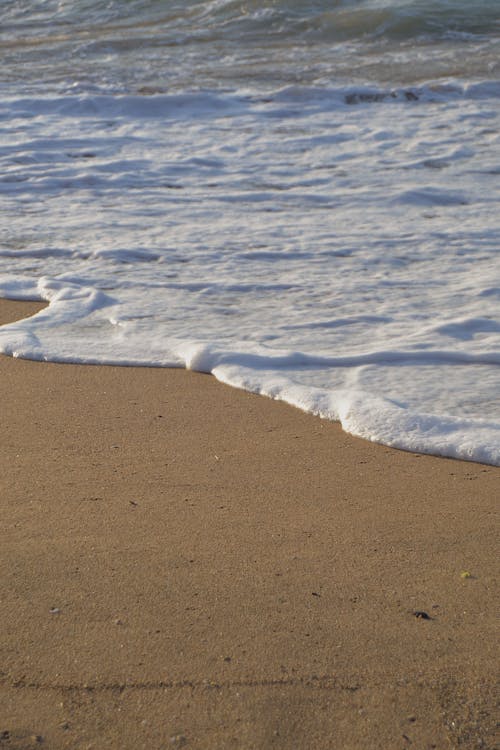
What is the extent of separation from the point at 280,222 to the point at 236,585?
3653 millimetres

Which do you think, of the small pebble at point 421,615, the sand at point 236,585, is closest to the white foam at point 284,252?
the sand at point 236,585

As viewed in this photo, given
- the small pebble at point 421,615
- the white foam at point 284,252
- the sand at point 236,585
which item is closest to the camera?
the sand at point 236,585

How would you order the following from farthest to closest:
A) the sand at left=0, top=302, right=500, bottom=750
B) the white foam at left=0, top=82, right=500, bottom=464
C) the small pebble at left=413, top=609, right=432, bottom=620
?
the white foam at left=0, top=82, right=500, bottom=464, the small pebble at left=413, top=609, right=432, bottom=620, the sand at left=0, top=302, right=500, bottom=750

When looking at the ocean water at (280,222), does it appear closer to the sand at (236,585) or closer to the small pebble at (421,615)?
the sand at (236,585)

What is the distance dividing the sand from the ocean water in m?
0.37

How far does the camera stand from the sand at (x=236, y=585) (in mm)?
1627

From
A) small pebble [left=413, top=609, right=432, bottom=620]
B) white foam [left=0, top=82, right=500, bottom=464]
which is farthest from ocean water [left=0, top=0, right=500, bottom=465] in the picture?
small pebble [left=413, top=609, right=432, bottom=620]

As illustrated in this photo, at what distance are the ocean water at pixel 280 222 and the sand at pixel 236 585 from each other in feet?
1.23

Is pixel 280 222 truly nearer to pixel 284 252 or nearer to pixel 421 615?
pixel 284 252

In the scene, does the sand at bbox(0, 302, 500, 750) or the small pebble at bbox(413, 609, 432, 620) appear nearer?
Result: the sand at bbox(0, 302, 500, 750)

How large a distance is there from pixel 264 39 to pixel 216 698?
12.3 metres

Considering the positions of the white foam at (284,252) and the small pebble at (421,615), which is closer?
the small pebble at (421,615)

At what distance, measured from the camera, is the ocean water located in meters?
3.35

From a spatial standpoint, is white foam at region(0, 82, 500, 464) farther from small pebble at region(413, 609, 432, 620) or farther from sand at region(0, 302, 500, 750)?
small pebble at region(413, 609, 432, 620)
